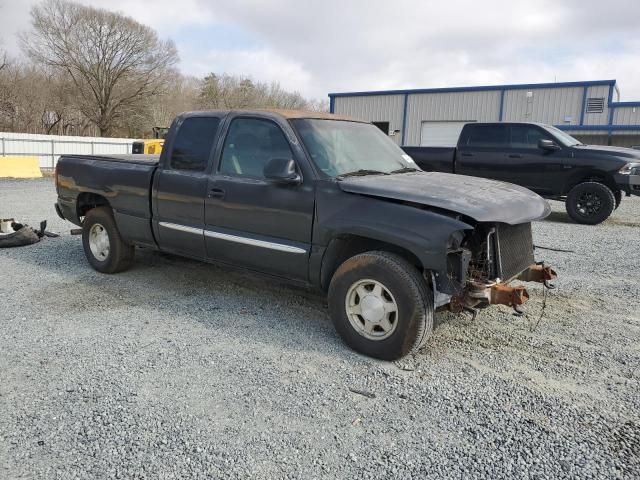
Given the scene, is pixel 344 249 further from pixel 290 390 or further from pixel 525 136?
pixel 525 136

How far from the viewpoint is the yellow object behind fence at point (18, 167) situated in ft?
65.0

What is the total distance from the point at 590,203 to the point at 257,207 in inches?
337

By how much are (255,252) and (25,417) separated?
2128mm

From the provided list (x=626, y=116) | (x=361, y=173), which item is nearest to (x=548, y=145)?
(x=361, y=173)

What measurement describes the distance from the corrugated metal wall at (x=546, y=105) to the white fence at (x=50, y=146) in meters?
21.7

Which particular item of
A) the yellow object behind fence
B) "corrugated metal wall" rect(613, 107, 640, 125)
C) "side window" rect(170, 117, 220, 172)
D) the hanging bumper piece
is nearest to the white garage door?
"corrugated metal wall" rect(613, 107, 640, 125)

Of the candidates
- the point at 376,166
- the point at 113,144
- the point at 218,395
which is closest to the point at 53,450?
the point at 218,395

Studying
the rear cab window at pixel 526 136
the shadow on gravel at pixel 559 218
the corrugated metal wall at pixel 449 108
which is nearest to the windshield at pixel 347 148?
the rear cab window at pixel 526 136

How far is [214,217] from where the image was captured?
4.75 m

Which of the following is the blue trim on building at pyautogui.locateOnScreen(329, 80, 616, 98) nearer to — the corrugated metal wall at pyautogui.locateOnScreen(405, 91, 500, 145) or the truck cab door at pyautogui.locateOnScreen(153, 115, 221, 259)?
the corrugated metal wall at pyautogui.locateOnScreen(405, 91, 500, 145)

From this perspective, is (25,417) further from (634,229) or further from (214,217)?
(634,229)

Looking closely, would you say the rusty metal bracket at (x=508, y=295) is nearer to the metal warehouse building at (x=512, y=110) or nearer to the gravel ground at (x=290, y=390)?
the gravel ground at (x=290, y=390)

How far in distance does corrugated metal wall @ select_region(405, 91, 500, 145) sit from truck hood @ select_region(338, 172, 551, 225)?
24.7 m

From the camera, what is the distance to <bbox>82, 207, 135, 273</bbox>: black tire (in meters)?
5.84
